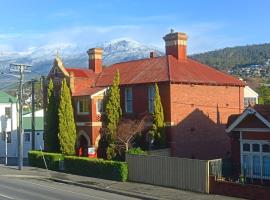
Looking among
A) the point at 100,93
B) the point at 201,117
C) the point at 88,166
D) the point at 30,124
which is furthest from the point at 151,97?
the point at 30,124

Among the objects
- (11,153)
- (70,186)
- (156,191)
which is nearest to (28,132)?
(11,153)

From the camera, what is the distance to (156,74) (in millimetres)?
42656

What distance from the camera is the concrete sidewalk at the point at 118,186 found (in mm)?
28312

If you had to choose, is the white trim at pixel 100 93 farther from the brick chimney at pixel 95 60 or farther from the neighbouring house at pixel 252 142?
the neighbouring house at pixel 252 142

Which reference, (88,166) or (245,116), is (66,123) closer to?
(88,166)

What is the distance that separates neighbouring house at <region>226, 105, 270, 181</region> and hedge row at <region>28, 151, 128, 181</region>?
7.64m

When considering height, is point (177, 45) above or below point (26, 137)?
above

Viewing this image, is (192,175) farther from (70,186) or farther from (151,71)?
(151,71)

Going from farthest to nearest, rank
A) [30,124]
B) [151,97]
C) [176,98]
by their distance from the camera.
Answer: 1. [30,124]
2. [151,97]
3. [176,98]

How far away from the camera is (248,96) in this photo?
64062 millimetres

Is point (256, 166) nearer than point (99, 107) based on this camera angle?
Yes

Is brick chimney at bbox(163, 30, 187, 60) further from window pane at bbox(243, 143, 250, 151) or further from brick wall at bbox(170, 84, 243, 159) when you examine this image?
window pane at bbox(243, 143, 250, 151)

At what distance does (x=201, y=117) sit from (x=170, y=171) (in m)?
11.9

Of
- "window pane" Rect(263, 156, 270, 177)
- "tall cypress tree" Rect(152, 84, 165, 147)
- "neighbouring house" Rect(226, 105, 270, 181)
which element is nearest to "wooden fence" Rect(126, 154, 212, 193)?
"neighbouring house" Rect(226, 105, 270, 181)
